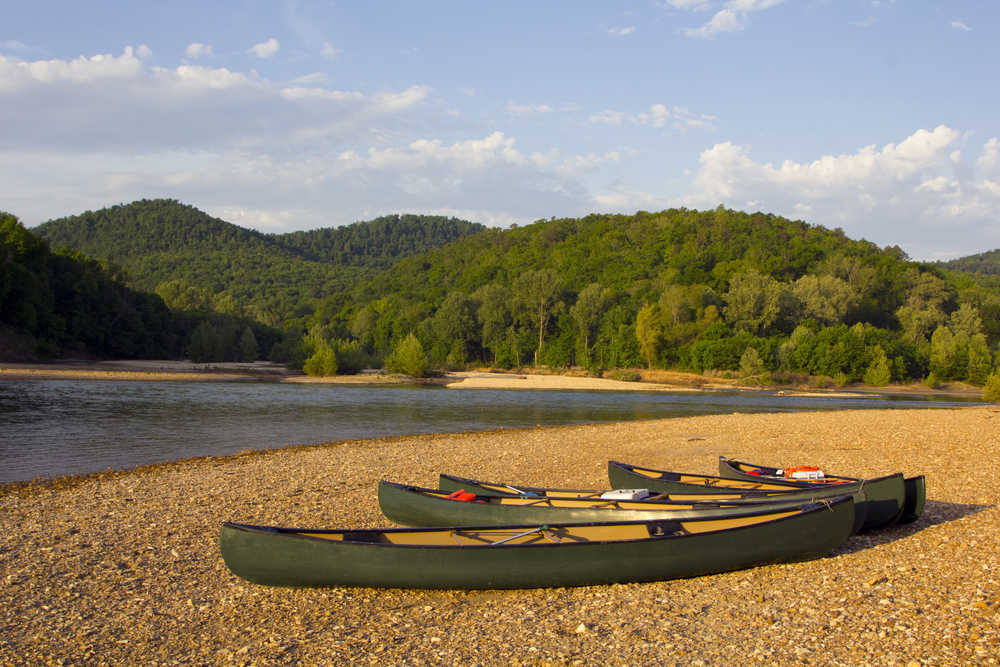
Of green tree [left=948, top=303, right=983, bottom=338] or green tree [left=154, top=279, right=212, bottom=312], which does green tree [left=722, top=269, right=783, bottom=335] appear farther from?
green tree [left=154, top=279, right=212, bottom=312]

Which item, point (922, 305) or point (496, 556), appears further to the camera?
point (922, 305)

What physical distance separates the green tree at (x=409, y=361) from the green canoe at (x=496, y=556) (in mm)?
55456

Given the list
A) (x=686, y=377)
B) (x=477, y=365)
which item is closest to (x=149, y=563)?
(x=686, y=377)

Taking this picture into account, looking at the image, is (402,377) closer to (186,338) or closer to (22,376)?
(22,376)

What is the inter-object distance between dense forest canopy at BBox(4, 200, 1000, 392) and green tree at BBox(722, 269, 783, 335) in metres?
0.17

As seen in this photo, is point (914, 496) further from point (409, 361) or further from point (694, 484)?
point (409, 361)

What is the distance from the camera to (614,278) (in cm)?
9544

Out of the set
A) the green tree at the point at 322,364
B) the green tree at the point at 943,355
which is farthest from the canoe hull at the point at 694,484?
the green tree at the point at 943,355

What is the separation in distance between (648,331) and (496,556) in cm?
6946

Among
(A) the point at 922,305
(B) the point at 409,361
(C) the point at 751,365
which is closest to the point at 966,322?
(A) the point at 922,305

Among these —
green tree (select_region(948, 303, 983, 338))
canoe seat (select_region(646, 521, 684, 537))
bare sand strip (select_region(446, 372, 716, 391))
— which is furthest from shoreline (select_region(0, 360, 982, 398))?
canoe seat (select_region(646, 521, 684, 537))

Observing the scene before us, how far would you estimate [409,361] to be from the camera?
61875mm

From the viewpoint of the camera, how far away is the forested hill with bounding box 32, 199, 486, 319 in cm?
13138

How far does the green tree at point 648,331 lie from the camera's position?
7319 centimetres
